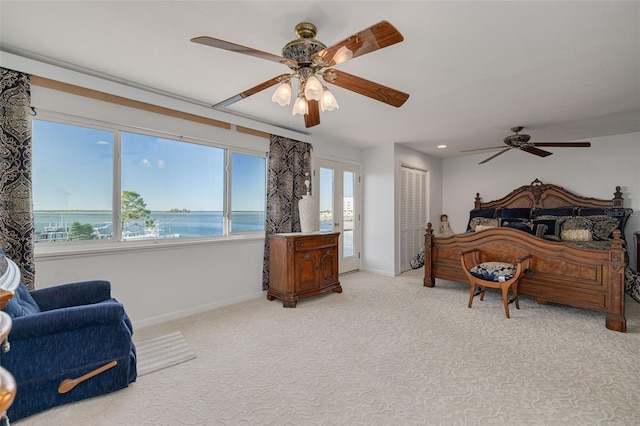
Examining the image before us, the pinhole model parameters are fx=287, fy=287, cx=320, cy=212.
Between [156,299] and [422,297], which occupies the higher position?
[156,299]

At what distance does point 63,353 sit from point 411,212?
17.1 feet

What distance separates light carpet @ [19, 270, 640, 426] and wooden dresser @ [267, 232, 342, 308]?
1.11 feet

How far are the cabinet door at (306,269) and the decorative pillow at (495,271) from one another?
6.49 feet

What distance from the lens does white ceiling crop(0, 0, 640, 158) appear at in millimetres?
1728

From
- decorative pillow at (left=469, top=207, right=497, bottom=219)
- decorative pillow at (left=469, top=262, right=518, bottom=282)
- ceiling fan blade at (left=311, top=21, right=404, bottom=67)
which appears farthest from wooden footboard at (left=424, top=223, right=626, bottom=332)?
ceiling fan blade at (left=311, top=21, right=404, bottom=67)

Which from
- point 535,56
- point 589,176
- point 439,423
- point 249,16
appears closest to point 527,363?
point 439,423

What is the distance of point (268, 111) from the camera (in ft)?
11.5

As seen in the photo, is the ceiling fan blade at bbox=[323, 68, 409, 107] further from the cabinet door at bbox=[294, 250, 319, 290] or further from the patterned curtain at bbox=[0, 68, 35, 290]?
the patterned curtain at bbox=[0, 68, 35, 290]

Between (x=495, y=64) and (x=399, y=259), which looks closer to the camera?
(x=495, y=64)

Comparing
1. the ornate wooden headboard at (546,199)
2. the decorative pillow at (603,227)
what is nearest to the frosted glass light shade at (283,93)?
the decorative pillow at (603,227)

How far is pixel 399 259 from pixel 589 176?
3451mm

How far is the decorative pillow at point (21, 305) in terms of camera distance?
1.64m

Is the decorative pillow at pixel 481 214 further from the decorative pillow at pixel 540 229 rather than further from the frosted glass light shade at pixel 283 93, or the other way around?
the frosted glass light shade at pixel 283 93

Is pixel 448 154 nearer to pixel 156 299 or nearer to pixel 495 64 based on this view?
pixel 495 64
